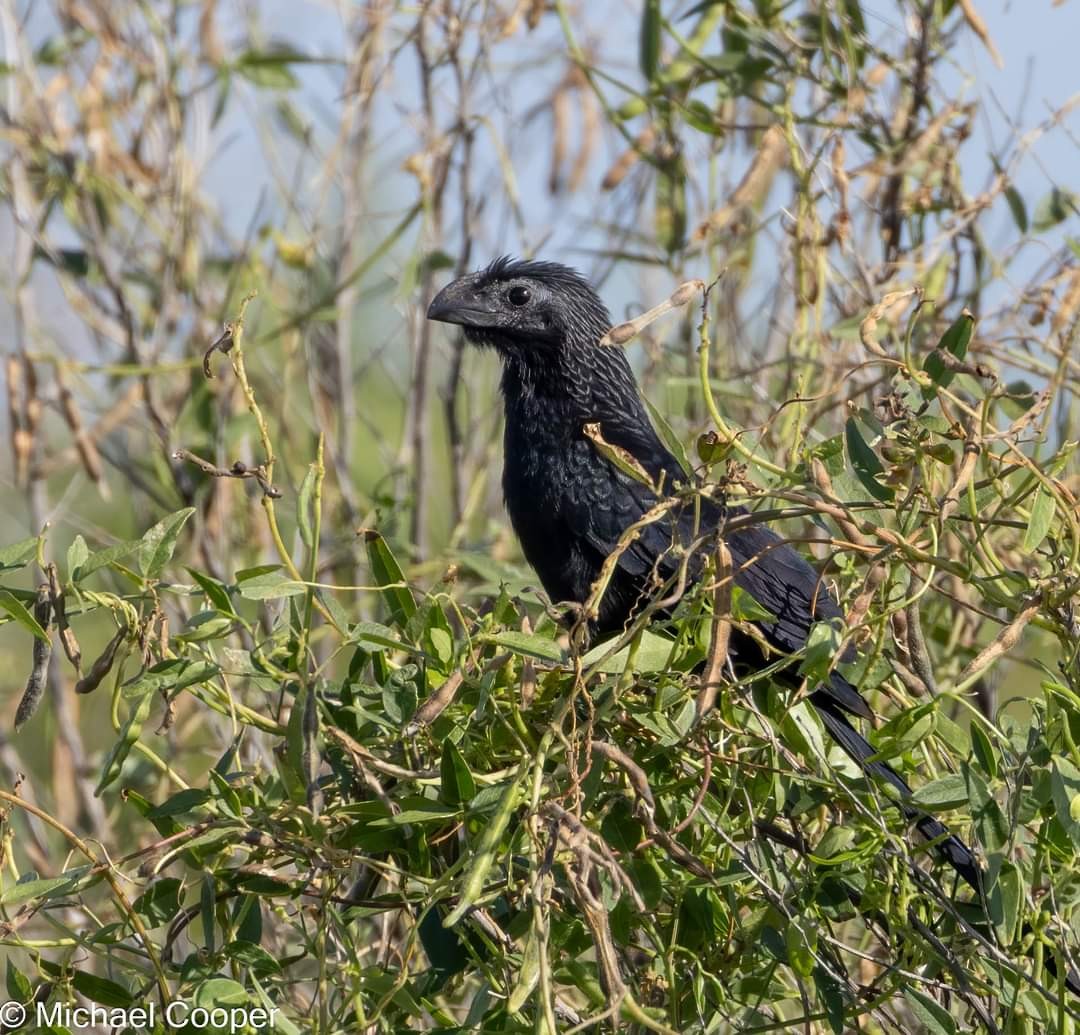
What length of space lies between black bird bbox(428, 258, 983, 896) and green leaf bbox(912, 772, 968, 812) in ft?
2.84

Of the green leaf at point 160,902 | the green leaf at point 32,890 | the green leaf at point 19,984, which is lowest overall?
the green leaf at point 19,984

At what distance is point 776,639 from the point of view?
3.16 meters

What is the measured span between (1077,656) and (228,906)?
52.3 inches

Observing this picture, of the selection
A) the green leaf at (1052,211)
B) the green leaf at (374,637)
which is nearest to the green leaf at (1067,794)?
the green leaf at (374,637)

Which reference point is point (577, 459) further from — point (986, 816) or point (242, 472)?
point (986, 816)

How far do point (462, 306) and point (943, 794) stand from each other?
2.27 meters

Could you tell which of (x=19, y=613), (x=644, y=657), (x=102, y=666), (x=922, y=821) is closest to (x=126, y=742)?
(x=102, y=666)

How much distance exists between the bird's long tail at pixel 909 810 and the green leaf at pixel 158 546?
3.38ft

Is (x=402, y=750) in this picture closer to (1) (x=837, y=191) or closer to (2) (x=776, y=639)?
(2) (x=776, y=639)

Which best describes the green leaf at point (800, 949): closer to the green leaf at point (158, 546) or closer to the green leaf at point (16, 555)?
the green leaf at point (158, 546)

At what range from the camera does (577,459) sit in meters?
3.66

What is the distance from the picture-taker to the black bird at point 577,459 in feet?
10.4

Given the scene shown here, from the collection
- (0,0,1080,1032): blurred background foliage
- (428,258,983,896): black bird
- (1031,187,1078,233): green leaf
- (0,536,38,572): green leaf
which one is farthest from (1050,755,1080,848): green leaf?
(1031,187,1078,233): green leaf

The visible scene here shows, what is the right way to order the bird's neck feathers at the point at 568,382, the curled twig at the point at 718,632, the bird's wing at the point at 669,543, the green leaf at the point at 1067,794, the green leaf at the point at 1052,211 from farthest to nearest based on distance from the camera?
the bird's neck feathers at the point at 568,382 < the green leaf at the point at 1052,211 < the bird's wing at the point at 669,543 < the curled twig at the point at 718,632 < the green leaf at the point at 1067,794
